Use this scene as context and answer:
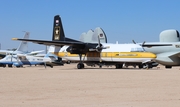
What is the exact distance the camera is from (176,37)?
5062 cm

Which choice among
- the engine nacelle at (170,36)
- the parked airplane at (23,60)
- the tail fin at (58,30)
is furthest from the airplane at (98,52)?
the engine nacelle at (170,36)

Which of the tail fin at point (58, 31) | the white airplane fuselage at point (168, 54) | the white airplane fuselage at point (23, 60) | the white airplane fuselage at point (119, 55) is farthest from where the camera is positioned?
the white airplane fuselage at point (23, 60)

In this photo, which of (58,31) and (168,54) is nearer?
(58,31)

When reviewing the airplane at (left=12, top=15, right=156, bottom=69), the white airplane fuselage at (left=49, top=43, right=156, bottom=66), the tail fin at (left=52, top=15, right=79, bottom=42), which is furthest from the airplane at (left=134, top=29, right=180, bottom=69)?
Answer: the tail fin at (left=52, top=15, right=79, bottom=42)

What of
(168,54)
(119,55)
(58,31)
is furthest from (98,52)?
(168,54)

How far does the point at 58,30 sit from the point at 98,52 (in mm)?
7007

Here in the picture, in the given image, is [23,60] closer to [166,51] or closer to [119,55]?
[119,55]

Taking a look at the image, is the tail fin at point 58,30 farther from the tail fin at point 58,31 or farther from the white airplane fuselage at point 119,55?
the white airplane fuselage at point 119,55

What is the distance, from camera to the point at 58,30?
134 feet

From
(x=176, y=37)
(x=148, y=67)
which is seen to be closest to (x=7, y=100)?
(x=148, y=67)

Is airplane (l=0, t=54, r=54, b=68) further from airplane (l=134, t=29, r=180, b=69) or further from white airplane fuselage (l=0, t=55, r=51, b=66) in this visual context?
airplane (l=134, t=29, r=180, b=69)

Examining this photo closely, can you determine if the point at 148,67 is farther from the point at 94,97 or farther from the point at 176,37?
the point at 94,97

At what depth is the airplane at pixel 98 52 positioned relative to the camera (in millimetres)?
33812

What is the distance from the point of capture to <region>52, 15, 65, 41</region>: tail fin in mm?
40812
